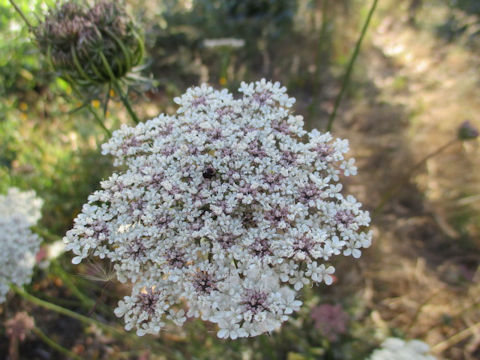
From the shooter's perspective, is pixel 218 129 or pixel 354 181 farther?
pixel 354 181

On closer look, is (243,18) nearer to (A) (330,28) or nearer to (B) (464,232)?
(A) (330,28)

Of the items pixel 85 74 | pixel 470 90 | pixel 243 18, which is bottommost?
pixel 85 74

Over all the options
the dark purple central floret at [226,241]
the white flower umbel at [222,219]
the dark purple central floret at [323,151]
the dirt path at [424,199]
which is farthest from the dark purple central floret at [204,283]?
the dirt path at [424,199]

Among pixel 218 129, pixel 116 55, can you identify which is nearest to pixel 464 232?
pixel 218 129

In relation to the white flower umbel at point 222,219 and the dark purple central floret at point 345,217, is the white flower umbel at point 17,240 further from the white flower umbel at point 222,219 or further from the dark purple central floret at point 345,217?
the dark purple central floret at point 345,217

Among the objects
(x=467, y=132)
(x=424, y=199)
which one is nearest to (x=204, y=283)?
(x=467, y=132)

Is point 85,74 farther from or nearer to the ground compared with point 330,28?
nearer to the ground

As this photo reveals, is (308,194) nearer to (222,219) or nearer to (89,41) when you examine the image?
(222,219)

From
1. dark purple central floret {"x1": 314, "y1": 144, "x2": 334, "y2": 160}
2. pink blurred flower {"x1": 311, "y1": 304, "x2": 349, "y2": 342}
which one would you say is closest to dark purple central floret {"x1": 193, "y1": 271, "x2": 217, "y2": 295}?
dark purple central floret {"x1": 314, "y1": 144, "x2": 334, "y2": 160}
